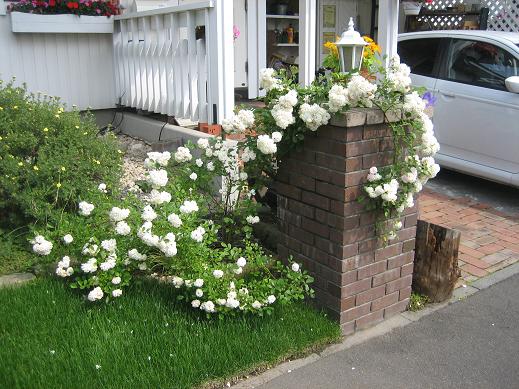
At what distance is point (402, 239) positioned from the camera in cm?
347

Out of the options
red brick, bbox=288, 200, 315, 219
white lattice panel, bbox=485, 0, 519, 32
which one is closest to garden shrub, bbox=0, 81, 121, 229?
red brick, bbox=288, 200, 315, 219

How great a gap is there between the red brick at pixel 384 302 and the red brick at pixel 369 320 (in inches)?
1.6

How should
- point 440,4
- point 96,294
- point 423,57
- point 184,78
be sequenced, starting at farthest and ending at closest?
point 440,4, point 423,57, point 184,78, point 96,294

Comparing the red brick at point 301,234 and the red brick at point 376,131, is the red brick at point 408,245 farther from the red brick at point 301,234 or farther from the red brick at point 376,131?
the red brick at point 376,131

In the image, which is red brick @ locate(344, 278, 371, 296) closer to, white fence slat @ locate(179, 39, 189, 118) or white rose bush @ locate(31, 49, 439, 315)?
white rose bush @ locate(31, 49, 439, 315)

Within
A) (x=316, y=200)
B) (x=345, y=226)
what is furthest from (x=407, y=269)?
(x=316, y=200)

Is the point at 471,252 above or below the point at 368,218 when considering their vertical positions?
below

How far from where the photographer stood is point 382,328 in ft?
11.3

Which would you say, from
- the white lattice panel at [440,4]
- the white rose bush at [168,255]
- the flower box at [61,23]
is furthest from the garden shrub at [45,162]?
the white lattice panel at [440,4]

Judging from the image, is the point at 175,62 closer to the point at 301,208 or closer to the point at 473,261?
the point at 301,208

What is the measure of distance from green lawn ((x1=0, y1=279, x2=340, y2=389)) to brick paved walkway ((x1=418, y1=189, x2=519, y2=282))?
1.78 m

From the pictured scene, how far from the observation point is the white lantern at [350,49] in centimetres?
→ 358

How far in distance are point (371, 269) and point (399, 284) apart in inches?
12.7

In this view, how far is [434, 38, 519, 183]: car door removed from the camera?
18.6ft
